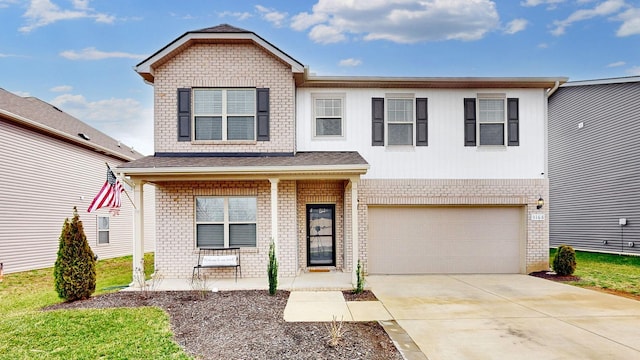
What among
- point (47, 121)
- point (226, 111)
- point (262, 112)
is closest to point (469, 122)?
point (262, 112)

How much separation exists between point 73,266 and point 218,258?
3.36 m

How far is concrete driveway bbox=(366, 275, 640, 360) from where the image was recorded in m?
5.35

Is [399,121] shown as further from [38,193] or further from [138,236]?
[38,193]

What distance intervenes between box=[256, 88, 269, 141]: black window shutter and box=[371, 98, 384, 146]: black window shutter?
3.01 meters

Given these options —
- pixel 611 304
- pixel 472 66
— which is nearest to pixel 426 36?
pixel 472 66

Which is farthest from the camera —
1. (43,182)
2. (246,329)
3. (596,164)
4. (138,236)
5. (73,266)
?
(596,164)

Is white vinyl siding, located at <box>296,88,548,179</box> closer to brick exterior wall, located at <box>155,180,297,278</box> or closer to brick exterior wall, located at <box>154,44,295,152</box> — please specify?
brick exterior wall, located at <box>154,44,295,152</box>

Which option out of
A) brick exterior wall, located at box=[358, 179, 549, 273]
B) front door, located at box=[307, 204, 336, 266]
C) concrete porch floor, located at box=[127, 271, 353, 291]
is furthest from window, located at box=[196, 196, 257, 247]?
brick exterior wall, located at box=[358, 179, 549, 273]

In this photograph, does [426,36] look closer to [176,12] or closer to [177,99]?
[176,12]

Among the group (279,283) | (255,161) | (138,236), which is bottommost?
(279,283)

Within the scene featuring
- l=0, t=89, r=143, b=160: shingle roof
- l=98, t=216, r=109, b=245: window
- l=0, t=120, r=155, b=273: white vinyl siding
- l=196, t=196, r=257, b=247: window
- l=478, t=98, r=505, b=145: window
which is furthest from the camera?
l=98, t=216, r=109, b=245: window

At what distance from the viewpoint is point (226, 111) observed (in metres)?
11.1

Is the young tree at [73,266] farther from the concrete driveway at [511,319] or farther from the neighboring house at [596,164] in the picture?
the neighboring house at [596,164]

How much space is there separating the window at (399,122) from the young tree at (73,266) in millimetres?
7982
